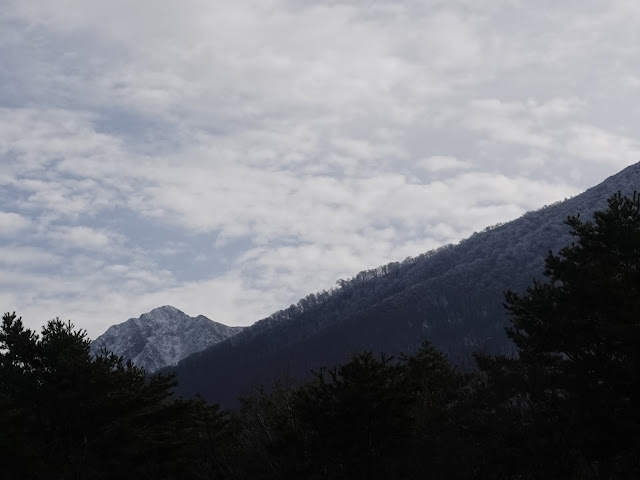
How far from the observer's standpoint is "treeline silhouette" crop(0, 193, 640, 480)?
14.0 m

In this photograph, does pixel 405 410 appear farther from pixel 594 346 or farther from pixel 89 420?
pixel 89 420

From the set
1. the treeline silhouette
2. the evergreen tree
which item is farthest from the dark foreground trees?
the evergreen tree

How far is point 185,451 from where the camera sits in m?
22.9

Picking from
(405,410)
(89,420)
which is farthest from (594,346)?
(89,420)

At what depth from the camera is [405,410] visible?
1770 centimetres

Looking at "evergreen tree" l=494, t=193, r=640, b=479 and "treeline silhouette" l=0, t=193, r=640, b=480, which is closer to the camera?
"evergreen tree" l=494, t=193, r=640, b=479

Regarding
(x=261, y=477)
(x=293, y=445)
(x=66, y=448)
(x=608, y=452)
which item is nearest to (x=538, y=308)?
(x=608, y=452)

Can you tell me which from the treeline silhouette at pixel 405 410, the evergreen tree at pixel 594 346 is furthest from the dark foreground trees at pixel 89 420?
the evergreen tree at pixel 594 346

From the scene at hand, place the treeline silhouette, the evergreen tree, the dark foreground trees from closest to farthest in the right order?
the evergreen tree → the treeline silhouette → the dark foreground trees

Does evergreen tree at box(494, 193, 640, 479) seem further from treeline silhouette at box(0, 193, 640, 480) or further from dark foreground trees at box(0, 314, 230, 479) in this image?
dark foreground trees at box(0, 314, 230, 479)

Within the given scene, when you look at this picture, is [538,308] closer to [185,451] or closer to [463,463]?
[463,463]

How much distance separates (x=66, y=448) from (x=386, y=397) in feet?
42.4

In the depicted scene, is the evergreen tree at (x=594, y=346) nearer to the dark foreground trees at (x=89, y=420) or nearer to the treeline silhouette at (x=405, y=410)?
the treeline silhouette at (x=405, y=410)

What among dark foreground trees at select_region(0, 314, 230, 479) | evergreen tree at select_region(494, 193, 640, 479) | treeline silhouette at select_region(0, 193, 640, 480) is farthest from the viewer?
dark foreground trees at select_region(0, 314, 230, 479)
